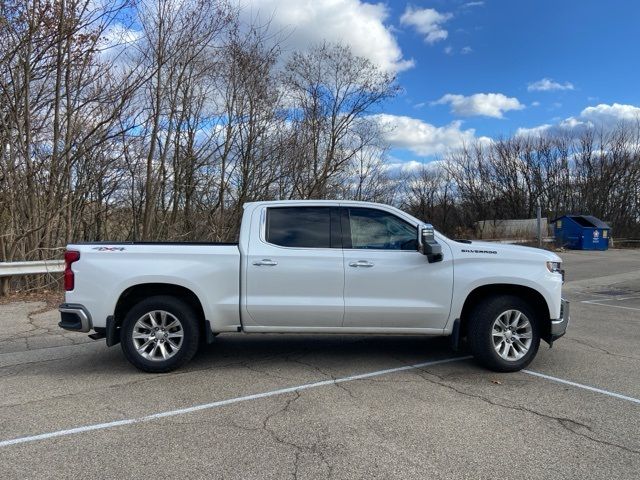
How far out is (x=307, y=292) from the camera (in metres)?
5.80

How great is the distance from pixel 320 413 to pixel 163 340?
2.14 metres

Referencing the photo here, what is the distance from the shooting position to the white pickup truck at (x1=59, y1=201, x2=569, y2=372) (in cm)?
572

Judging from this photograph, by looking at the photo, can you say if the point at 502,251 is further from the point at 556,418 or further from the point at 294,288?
the point at 294,288

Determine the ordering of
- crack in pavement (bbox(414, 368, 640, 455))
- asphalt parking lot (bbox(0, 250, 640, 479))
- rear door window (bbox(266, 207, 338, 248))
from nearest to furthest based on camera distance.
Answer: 1. asphalt parking lot (bbox(0, 250, 640, 479))
2. crack in pavement (bbox(414, 368, 640, 455))
3. rear door window (bbox(266, 207, 338, 248))

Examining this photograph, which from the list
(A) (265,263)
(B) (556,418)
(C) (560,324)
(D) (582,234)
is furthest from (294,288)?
(D) (582,234)

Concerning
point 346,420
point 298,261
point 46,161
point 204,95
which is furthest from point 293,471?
point 204,95

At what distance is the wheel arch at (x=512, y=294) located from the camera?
592 cm

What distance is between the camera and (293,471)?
353 cm

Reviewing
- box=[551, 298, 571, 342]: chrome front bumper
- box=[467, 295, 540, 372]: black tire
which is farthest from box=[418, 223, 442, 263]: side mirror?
box=[551, 298, 571, 342]: chrome front bumper

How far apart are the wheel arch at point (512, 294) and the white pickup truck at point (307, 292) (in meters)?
0.04

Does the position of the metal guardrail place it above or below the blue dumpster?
below

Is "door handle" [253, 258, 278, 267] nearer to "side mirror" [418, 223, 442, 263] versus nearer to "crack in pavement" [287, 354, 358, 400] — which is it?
"crack in pavement" [287, 354, 358, 400]

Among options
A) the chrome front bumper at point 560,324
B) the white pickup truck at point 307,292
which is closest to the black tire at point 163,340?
the white pickup truck at point 307,292

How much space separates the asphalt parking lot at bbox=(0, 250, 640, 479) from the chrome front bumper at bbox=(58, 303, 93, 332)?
0.56 meters
